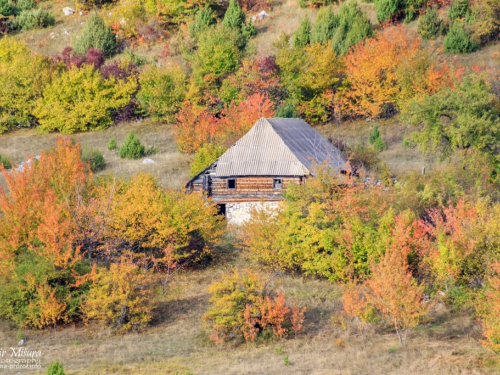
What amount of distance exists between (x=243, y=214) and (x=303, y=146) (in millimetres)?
5530

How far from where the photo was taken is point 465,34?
60031 mm

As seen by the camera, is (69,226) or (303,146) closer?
(69,226)

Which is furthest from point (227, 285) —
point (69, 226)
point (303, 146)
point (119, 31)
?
point (119, 31)

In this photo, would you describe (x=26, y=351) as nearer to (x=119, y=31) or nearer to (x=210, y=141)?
(x=210, y=141)

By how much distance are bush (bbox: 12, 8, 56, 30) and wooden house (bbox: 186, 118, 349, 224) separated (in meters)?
47.9

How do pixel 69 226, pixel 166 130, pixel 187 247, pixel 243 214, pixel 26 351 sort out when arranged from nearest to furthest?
pixel 26 351
pixel 69 226
pixel 187 247
pixel 243 214
pixel 166 130

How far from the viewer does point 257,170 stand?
38.9m

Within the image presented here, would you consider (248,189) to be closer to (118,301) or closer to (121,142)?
(118,301)

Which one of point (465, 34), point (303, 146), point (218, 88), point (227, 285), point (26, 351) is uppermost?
point (465, 34)

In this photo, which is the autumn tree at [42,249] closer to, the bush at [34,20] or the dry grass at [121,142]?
the dry grass at [121,142]

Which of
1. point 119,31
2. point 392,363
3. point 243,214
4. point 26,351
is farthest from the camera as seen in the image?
point 119,31

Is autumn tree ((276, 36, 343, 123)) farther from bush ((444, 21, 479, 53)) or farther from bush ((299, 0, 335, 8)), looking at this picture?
bush ((299, 0, 335, 8))

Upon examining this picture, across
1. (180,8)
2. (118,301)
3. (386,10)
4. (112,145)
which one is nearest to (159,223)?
(118,301)

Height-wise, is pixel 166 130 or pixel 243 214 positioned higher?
pixel 166 130
